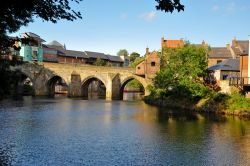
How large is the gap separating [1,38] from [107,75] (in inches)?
2421

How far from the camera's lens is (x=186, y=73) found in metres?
53.0

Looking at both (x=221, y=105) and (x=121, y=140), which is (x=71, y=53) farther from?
(x=121, y=140)

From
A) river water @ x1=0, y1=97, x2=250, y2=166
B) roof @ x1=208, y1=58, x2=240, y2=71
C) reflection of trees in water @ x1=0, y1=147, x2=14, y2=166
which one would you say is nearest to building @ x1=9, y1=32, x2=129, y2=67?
roof @ x1=208, y1=58, x2=240, y2=71

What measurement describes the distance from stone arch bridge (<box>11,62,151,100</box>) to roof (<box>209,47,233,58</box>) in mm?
23689

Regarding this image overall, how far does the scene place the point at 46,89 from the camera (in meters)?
78.4

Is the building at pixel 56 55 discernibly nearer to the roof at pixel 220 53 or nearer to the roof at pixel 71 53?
the roof at pixel 71 53

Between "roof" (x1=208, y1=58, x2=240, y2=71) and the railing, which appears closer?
the railing

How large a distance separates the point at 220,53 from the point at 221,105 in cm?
4249

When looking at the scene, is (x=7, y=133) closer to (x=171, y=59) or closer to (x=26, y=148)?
(x=26, y=148)

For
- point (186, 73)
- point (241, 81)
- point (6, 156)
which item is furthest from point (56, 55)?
point (6, 156)

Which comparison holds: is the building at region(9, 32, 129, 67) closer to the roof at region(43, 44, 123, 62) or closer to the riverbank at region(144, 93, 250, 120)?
the roof at region(43, 44, 123, 62)

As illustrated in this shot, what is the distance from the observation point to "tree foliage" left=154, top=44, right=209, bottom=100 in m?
50.6

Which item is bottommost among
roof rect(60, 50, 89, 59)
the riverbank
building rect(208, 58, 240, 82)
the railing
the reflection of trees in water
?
the reflection of trees in water

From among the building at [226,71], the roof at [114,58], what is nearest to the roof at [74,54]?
the roof at [114,58]
